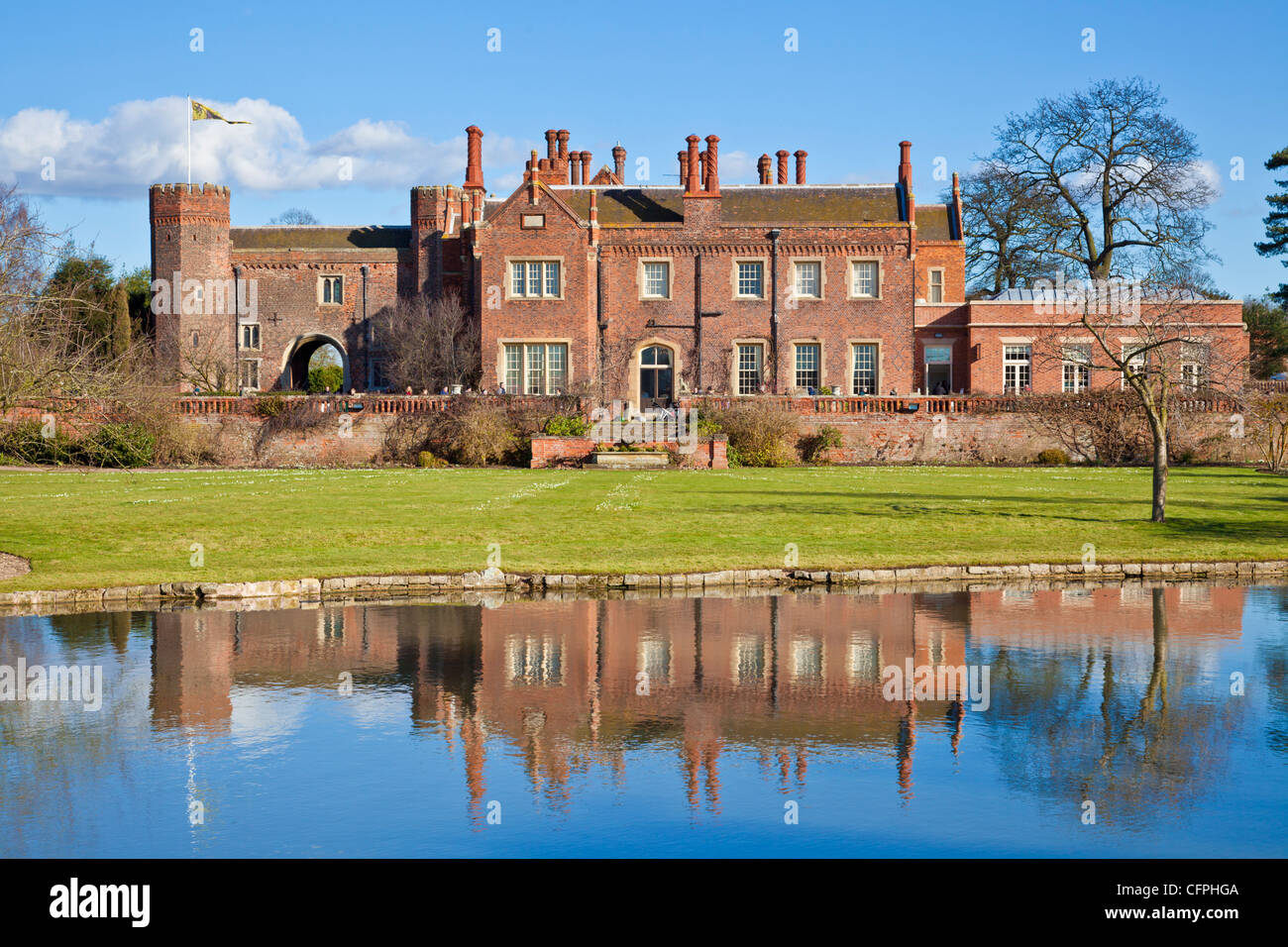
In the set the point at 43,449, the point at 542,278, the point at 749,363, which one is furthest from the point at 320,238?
the point at 43,449

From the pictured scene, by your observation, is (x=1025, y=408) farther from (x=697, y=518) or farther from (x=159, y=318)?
(x=159, y=318)

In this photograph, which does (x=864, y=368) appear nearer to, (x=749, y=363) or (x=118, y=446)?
(x=749, y=363)

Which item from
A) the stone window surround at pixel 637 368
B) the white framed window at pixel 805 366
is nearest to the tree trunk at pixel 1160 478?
the white framed window at pixel 805 366

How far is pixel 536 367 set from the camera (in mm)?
48094

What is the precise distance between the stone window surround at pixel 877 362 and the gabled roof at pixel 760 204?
12.7 ft

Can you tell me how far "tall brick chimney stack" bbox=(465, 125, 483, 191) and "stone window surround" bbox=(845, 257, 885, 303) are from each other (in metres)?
15.3

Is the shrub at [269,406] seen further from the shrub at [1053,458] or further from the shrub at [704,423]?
the shrub at [1053,458]

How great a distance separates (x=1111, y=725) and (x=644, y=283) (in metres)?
40.9

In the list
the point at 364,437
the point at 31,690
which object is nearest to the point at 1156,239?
the point at 364,437

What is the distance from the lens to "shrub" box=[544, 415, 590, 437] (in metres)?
38.2

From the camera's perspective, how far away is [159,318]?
172 ft

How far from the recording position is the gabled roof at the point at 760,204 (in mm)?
49312

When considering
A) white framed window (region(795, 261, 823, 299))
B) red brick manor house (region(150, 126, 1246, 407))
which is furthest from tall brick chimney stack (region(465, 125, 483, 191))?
white framed window (region(795, 261, 823, 299))
